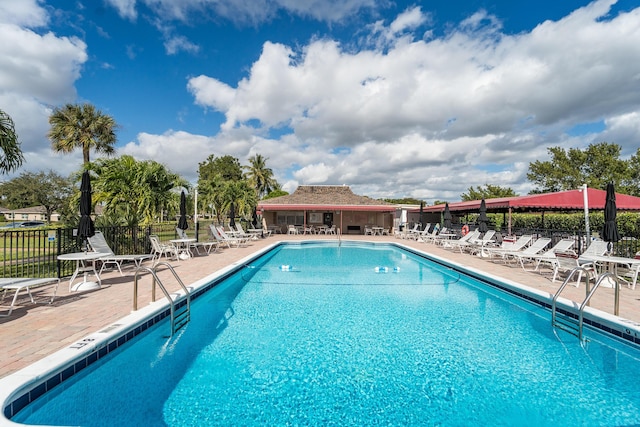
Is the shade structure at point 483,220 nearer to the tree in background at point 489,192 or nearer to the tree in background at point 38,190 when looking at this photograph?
the tree in background at point 489,192

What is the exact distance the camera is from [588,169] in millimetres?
35719

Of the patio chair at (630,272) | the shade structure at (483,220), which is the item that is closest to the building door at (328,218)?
the shade structure at (483,220)

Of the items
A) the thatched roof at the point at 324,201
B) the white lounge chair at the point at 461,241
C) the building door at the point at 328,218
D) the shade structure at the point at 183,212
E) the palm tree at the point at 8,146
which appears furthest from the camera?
the building door at the point at 328,218

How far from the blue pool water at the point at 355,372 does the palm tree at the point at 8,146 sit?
5.61 metres

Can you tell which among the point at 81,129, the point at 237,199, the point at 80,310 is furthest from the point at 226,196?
the point at 80,310

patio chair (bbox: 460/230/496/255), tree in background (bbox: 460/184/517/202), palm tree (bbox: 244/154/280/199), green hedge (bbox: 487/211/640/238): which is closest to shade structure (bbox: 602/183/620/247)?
green hedge (bbox: 487/211/640/238)

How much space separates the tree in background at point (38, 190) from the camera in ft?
165

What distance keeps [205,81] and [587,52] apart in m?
19.1

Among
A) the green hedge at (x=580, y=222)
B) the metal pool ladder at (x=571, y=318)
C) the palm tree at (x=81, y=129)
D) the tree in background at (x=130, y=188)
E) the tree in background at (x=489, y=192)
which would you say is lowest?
the metal pool ladder at (x=571, y=318)

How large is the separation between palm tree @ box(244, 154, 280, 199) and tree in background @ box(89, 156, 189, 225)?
42992mm

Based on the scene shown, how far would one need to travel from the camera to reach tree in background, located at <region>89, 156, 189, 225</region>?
12164 millimetres

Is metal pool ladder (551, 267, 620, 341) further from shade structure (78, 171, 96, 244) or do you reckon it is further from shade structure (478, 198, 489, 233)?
shade structure (478, 198, 489, 233)

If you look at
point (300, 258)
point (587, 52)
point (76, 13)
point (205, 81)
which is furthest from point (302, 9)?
point (587, 52)

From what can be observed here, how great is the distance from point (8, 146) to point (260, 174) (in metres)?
48.9
